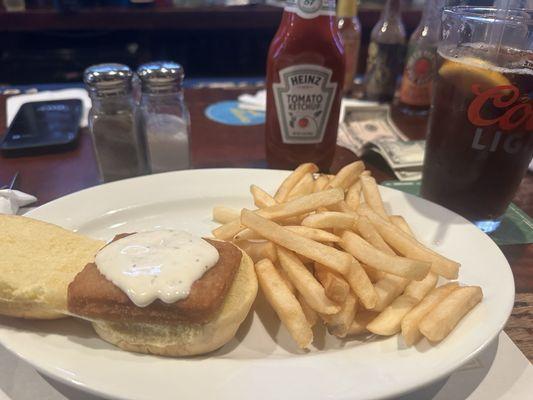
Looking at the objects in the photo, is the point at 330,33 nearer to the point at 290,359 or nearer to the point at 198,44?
the point at 290,359

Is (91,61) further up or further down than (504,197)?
further down

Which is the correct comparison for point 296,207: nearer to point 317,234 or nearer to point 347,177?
point 317,234

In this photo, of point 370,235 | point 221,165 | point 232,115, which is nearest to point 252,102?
point 232,115

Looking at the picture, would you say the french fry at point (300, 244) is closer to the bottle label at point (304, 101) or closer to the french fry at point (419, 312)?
the french fry at point (419, 312)

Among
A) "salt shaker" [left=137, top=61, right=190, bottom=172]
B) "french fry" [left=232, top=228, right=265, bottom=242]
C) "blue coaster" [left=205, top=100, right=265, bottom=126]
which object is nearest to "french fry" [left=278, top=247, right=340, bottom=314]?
"french fry" [left=232, top=228, right=265, bottom=242]

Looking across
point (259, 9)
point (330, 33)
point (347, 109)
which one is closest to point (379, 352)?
point (330, 33)

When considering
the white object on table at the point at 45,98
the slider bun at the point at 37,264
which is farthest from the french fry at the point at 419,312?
the white object on table at the point at 45,98
